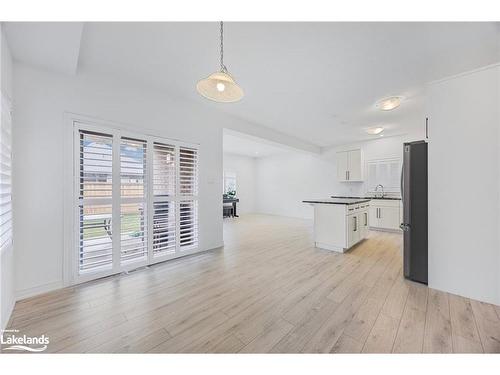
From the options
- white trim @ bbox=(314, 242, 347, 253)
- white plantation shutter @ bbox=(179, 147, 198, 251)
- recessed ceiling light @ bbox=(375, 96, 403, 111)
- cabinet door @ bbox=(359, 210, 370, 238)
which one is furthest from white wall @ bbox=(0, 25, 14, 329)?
cabinet door @ bbox=(359, 210, 370, 238)

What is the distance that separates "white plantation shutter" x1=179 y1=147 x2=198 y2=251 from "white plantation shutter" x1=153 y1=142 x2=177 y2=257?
143 mm

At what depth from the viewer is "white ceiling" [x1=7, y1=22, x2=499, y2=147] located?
1789 millimetres

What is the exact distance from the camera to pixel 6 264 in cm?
176

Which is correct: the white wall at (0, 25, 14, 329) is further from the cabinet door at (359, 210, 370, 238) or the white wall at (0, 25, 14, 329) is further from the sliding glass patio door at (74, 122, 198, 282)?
the cabinet door at (359, 210, 370, 238)

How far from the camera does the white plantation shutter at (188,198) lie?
11.0ft

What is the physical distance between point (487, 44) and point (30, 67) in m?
4.76

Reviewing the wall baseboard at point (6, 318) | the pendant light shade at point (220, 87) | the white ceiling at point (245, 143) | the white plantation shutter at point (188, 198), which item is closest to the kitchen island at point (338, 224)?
the white ceiling at point (245, 143)

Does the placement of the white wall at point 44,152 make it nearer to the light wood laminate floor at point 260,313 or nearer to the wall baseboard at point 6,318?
the wall baseboard at point 6,318

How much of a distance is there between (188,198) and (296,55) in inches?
103

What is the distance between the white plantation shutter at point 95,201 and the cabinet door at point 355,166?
6.43m

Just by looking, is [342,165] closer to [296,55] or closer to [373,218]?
[373,218]

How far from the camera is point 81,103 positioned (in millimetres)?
2445

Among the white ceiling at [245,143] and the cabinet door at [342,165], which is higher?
the white ceiling at [245,143]
